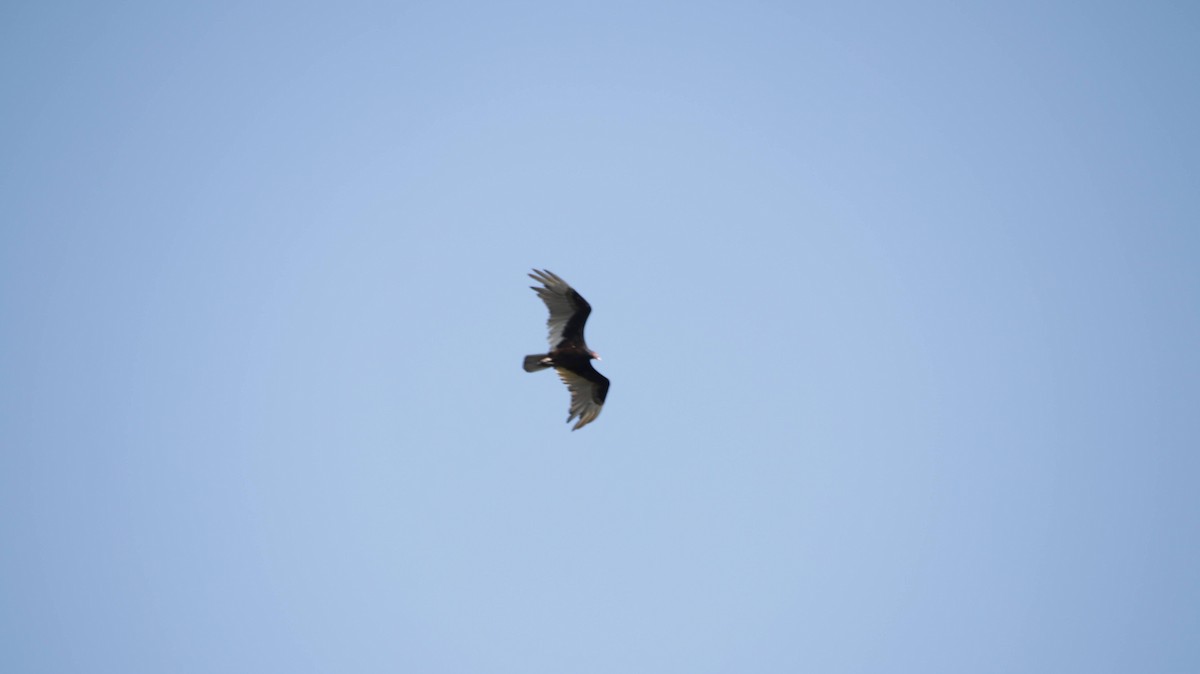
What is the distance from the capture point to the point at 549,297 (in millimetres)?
17203

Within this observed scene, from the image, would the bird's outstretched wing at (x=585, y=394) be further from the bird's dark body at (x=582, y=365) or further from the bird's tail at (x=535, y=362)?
the bird's tail at (x=535, y=362)

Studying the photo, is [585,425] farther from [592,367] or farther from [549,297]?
[549,297]

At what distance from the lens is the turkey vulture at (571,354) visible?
56.0ft

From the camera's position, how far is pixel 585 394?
17.9m

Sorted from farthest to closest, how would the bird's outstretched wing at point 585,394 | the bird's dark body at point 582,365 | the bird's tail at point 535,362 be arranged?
the bird's outstretched wing at point 585,394 < the bird's dark body at point 582,365 < the bird's tail at point 535,362

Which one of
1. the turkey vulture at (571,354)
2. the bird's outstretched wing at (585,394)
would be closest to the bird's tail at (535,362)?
the turkey vulture at (571,354)

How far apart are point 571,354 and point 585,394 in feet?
3.50

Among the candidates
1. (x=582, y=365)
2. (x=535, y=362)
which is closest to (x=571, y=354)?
(x=582, y=365)

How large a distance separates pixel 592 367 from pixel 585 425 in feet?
3.91

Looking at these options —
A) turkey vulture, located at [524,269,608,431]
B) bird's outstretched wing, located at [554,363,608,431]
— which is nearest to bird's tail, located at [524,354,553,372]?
turkey vulture, located at [524,269,608,431]

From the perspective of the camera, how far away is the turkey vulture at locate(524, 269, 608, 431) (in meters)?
17.1

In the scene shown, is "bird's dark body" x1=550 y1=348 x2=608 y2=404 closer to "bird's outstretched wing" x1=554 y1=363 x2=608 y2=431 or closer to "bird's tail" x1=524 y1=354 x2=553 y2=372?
"bird's outstretched wing" x1=554 y1=363 x2=608 y2=431

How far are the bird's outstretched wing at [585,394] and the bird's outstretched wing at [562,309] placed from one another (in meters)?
0.71

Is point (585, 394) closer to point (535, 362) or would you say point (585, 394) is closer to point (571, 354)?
point (571, 354)
